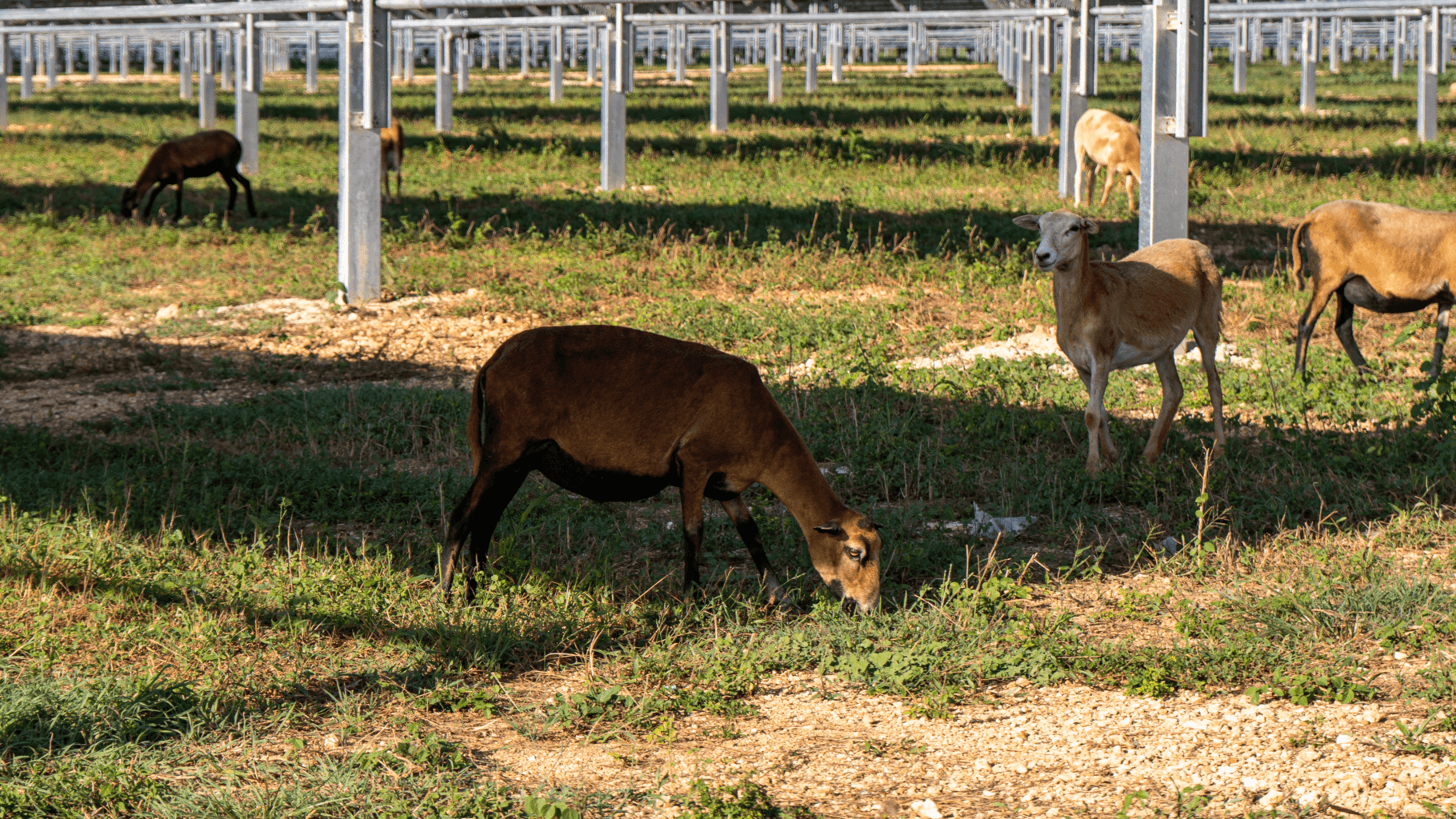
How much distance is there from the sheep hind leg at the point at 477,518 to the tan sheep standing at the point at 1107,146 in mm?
14280

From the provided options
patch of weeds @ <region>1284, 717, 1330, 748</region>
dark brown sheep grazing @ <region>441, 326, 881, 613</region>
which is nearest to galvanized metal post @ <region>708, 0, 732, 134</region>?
dark brown sheep grazing @ <region>441, 326, 881, 613</region>

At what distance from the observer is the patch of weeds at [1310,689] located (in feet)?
16.2

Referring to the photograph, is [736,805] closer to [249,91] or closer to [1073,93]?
[1073,93]

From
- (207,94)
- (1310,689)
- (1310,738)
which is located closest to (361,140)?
(1310,689)

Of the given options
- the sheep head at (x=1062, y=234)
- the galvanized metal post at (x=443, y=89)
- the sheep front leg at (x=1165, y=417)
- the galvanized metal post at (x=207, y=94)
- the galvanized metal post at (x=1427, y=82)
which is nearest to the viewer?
the sheep head at (x=1062, y=234)

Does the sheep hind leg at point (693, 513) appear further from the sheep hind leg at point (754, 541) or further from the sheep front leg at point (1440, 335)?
the sheep front leg at point (1440, 335)

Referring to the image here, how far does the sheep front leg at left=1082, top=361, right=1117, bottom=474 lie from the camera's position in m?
7.97

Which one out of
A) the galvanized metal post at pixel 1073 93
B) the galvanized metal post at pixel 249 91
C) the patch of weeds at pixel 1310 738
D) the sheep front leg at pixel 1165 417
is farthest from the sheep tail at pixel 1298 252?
the galvanized metal post at pixel 249 91

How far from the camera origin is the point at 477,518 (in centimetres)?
591

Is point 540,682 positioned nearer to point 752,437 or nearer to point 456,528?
point 456,528

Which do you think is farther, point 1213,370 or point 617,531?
point 1213,370

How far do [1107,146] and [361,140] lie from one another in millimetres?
10539

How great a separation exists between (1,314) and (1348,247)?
1226 centimetres

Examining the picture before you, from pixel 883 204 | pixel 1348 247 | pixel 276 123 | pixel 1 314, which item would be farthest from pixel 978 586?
pixel 276 123
